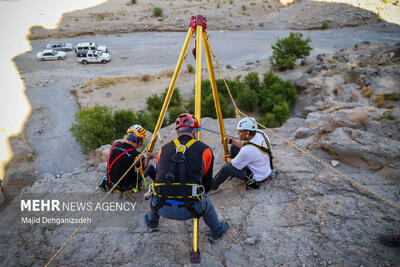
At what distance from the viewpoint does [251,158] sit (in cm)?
424

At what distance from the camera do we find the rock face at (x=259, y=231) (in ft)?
10.7

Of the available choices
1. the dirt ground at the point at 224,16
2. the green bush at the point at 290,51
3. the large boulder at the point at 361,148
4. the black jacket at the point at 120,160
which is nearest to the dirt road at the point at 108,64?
the dirt ground at the point at 224,16

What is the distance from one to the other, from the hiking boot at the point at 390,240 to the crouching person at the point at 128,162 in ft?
12.5

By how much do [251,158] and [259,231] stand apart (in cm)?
122

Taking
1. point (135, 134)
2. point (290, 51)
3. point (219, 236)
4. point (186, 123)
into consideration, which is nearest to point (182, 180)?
point (186, 123)

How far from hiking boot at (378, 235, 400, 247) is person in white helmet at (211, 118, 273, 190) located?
187 centimetres

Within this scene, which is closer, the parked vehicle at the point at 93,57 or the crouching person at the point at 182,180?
the crouching person at the point at 182,180

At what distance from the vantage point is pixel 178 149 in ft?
10.1

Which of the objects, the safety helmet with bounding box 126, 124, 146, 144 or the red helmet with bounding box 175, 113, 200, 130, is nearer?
the red helmet with bounding box 175, 113, 200, 130

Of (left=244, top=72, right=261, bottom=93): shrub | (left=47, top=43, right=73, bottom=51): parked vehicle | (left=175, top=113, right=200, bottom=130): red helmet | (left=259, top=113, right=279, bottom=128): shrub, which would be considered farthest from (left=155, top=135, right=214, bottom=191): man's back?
(left=47, top=43, right=73, bottom=51): parked vehicle

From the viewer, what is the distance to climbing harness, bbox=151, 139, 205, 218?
2.97 m

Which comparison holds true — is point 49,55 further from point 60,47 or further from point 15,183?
point 15,183

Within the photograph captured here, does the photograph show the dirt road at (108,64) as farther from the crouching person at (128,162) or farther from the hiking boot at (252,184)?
the hiking boot at (252,184)

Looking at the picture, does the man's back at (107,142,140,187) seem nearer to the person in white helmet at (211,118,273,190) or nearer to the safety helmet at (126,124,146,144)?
the safety helmet at (126,124,146,144)
